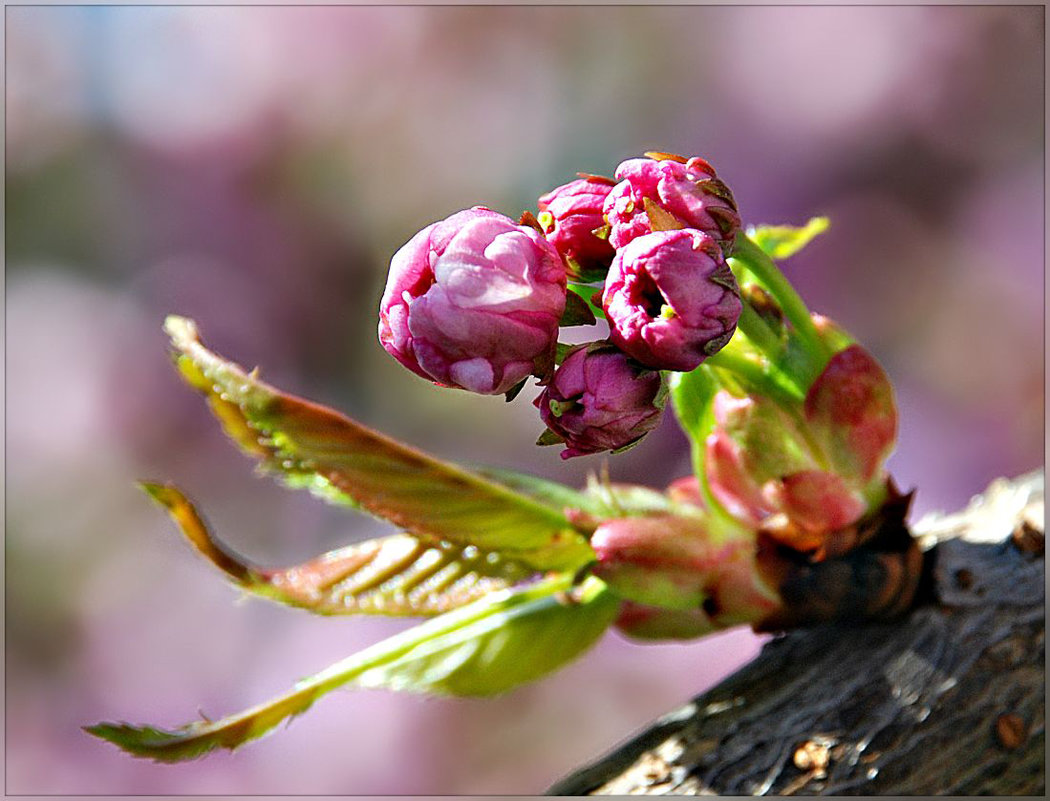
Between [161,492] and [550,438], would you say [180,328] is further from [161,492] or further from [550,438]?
[550,438]

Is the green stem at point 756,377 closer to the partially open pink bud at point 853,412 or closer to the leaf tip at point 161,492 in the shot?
the partially open pink bud at point 853,412

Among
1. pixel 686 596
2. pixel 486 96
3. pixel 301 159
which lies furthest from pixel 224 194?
pixel 686 596

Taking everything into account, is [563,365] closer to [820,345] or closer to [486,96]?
[820,345]

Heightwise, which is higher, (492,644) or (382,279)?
(382,279)

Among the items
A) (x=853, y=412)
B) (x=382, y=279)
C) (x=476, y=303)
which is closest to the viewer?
(x=476, y=303)

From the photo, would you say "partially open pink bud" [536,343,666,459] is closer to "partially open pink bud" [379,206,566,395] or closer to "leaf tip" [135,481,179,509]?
"partially open pink bud" [379,206,566,395]

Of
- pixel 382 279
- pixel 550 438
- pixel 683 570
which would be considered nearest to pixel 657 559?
pixel 683 570

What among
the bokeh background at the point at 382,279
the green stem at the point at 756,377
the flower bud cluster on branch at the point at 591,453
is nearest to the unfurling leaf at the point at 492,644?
the flower bud cluster on branch at the point at 591,453
